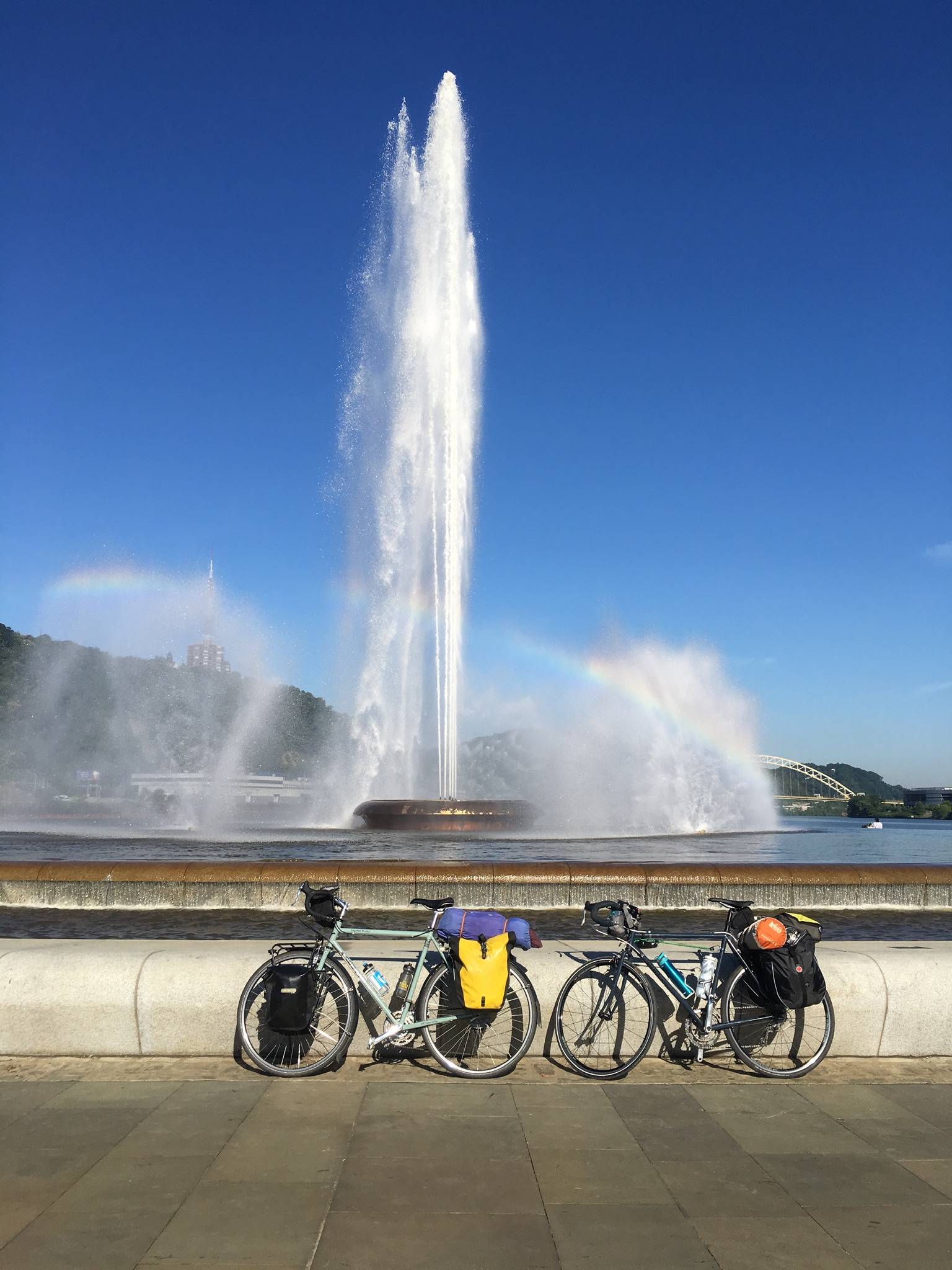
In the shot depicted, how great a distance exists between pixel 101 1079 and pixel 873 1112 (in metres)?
4.16

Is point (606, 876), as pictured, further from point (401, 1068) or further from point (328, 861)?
point (401, 1068)

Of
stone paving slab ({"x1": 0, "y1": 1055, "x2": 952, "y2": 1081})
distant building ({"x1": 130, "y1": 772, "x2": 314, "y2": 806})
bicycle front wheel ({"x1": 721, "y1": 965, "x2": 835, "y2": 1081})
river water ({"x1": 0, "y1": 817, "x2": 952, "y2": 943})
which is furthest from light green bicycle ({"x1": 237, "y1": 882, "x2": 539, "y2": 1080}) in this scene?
distant building ({"x1": 130, "y1": 772, "x2": 314, "y2": 806})

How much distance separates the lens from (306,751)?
410ft

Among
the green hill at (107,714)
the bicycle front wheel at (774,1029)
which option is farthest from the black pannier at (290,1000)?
the green hill at (107,714)

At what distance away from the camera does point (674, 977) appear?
6180 millimetres

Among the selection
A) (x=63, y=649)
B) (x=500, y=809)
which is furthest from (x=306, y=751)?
(x=500, y=809)

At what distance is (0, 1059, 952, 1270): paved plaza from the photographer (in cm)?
379

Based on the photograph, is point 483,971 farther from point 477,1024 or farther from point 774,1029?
point 774,1029

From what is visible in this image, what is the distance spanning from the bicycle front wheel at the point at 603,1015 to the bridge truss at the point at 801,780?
547ft

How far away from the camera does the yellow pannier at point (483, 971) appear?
227 inches

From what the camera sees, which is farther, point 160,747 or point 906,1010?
point 160,747

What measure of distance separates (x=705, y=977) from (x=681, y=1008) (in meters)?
0.27

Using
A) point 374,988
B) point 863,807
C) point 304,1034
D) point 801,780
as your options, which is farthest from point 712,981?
point 801,780

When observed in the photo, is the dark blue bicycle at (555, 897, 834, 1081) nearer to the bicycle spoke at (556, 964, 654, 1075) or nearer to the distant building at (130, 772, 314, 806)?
the bicycle spoke at (556, 964, 654, 1075)
